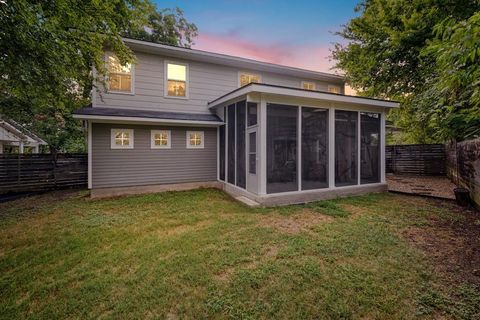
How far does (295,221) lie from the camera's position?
190 inches

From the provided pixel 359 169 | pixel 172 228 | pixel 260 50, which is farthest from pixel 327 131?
pixel 260 50

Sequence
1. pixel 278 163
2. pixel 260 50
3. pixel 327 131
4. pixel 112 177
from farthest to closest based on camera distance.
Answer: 1. pixel 260 50
2. pixel 112 177
3. pixel 327 131
4. pixel 278 163

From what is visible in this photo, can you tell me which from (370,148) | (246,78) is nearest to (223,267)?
(370,148)

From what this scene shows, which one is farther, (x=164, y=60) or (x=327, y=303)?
(x=164, y=60)

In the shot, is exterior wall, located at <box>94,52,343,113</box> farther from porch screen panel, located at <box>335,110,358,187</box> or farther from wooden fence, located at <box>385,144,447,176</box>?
wooden fence, located at <box>385,144,447,176</box>

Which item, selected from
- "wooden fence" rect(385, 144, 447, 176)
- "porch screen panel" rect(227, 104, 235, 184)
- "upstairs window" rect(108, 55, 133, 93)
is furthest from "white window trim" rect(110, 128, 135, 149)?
"wooden fence" rect(385, 144, 447, 176)

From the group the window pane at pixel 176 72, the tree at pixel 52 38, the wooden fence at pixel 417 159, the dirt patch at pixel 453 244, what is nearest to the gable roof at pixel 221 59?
the window pane at pixel 176 72

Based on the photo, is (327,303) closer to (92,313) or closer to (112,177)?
(92,313)

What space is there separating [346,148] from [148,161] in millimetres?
6758

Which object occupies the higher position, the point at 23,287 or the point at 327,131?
the point at 327,131

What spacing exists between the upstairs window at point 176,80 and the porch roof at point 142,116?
2.65ft

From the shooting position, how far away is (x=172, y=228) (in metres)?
4.47

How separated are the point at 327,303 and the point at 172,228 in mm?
3206

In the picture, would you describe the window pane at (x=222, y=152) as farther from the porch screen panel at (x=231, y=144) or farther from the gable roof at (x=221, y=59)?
the gable roof at (x=221, y=59)
